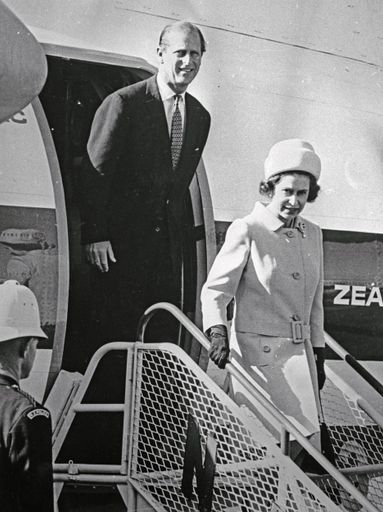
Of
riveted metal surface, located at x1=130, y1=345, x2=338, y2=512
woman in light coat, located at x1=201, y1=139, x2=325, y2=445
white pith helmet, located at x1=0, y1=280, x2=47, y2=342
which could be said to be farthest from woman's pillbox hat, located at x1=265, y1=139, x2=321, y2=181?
white pith helmet, located at x1=0, y1=280, x2=47, y2=342

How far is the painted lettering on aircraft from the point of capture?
281 cm

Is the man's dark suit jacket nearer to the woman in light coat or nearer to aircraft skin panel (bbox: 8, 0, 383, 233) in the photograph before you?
aircraft skin panel (bbox: 8, 0, 383, 233)

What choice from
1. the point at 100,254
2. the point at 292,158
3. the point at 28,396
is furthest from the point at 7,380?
the point at 292,158

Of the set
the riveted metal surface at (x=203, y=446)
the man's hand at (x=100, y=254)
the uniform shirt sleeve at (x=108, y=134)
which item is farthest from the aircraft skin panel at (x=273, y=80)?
the riveted metal surface at (x=203, y=446)

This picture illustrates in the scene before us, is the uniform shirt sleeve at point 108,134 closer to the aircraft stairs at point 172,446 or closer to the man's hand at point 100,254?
the man's hand at point 100,254

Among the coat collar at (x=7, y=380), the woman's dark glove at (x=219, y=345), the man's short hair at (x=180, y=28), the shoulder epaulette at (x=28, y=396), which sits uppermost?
the man's short hair at (x=180, y=28)

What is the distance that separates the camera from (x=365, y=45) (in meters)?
2.83

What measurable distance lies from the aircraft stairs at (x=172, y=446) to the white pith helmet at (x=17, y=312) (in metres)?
0.18

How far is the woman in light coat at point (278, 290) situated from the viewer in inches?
104

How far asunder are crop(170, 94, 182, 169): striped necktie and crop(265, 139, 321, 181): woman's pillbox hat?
296mm

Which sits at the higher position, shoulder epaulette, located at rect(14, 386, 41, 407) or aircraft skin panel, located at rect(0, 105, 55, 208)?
aircraft skin panel, located at rect(0, 105, 55, 208)

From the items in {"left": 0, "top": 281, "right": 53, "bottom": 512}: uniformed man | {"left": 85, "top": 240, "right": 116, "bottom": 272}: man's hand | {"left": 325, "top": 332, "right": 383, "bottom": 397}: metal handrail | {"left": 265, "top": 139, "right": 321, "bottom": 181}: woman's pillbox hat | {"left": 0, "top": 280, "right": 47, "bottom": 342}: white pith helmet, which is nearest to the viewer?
{"left": 0, "top": 281, "right": 53, "bottom": 512}: uniformed man

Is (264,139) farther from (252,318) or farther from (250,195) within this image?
(252,318)

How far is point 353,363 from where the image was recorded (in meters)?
2.81
